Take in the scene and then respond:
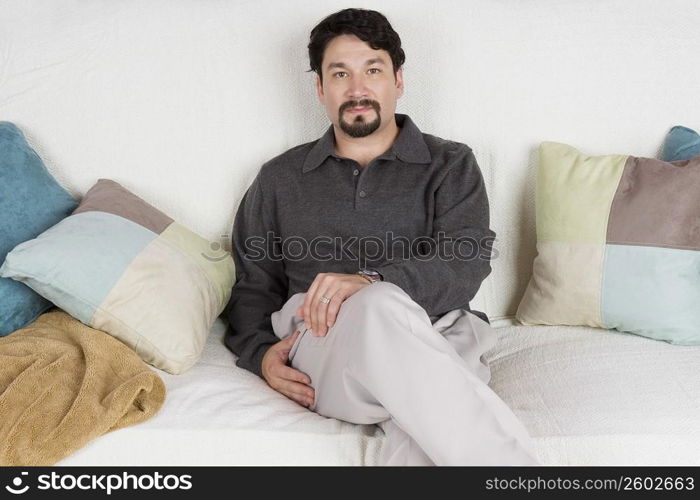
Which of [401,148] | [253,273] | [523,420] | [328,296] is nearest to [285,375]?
[328,296]

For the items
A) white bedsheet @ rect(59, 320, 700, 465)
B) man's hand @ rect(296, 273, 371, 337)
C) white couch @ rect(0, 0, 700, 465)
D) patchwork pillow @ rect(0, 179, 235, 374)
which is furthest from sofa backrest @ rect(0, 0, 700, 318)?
man's hand @ rect(296, 273, 371, 337)

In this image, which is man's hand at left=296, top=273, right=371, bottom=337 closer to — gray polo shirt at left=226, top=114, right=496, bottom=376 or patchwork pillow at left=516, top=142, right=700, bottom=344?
gray polo shirt at left=226, top=114, right=496, bottom=376

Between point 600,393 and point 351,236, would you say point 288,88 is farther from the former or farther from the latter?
point 600,393

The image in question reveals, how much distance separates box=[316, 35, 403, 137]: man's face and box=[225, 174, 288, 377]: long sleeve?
0.88 feet

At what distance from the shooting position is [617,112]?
201 cm

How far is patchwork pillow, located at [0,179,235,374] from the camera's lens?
1692 millimetres

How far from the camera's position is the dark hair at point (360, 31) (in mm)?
1902

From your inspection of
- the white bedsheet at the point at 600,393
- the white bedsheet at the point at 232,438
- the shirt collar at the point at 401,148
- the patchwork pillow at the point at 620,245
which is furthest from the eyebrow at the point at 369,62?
the white bedsheet at the point at 232,438

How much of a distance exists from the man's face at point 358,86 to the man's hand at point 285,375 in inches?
20.4

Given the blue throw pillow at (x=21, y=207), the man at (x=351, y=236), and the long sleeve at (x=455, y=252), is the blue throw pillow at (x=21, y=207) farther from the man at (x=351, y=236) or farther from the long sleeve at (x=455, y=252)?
the long sleeve at (x=455, y=252)

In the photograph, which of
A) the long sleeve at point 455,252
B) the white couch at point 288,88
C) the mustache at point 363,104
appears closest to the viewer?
the long sleeve at point 455,252

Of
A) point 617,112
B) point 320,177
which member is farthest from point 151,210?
point 617,112
